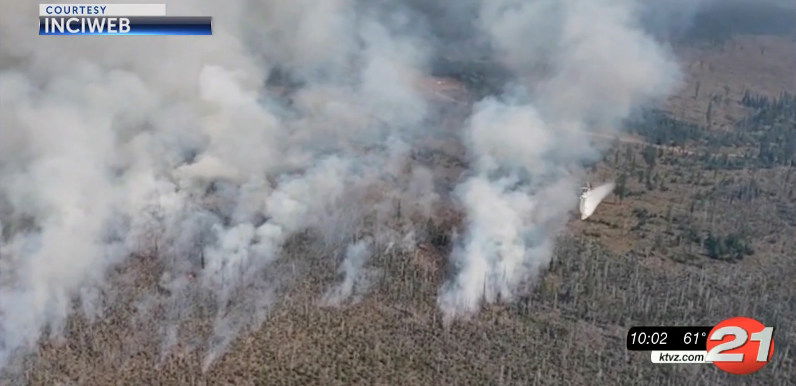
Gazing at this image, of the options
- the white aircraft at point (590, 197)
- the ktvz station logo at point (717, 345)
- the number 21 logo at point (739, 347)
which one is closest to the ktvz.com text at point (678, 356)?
the ktvz station logo at point (717, 345)

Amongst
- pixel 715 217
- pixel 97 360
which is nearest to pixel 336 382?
pixel 97 360

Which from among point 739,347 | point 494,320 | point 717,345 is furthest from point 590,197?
point 717,345

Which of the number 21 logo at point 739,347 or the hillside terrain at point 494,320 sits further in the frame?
the hillside terrain at point 494,320

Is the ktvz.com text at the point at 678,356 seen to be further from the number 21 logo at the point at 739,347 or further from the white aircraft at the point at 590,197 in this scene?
the white aircraft at the point at 590,197

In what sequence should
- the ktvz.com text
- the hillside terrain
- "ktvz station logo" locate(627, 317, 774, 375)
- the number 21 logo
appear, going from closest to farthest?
the number 21 logo < "ktvz station logo" locate(627, 317, 774, 375) < the ktvz.com text < the hillside terrain

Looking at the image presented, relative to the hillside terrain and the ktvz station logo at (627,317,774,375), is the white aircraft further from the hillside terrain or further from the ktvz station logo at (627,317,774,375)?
the ktvz station logo at (627,317,774,375)

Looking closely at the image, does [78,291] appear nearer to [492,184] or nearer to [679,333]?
[492,184]

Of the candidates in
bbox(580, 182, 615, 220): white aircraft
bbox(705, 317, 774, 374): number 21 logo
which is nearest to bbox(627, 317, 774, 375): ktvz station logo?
bbox(705, 317, 774, 374): number 21 logo

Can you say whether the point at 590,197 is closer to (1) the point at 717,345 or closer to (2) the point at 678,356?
(2) the point at 678,356
